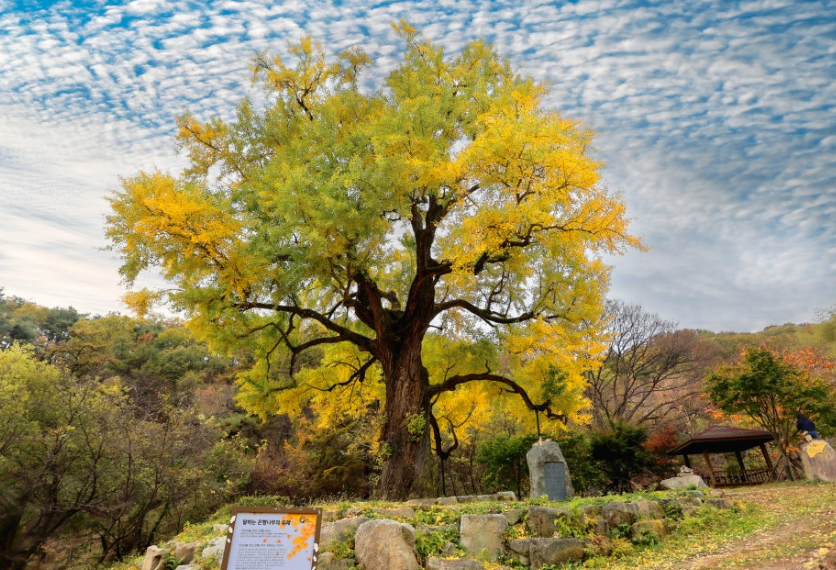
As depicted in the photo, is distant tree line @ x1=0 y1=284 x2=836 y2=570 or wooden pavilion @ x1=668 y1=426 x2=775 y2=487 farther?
wooden pavilion @ x1=668 y1=426 x2=775 y2=487

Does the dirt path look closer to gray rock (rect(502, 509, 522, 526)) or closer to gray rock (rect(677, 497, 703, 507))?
gray rock (rect(677, 497, 703, 507))

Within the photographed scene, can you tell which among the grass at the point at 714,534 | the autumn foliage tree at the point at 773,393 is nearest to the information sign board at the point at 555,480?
the grass at the point at 714,534

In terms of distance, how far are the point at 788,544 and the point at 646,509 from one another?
2197 millimetres

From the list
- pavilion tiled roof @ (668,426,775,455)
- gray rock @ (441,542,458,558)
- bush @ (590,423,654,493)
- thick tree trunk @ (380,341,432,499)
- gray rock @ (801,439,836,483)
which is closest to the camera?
gray rock @ (441,542,458,558)

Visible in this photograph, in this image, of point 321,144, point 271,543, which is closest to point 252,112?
point 321,144

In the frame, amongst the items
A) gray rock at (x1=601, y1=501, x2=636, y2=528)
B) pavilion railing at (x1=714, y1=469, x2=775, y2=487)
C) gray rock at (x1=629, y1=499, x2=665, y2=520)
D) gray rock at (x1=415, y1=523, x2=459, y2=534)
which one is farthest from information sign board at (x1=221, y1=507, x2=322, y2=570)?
pavilion railing at (x1=714, y1=469, x2=775, y2=487)

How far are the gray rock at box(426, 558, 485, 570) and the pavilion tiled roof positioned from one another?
36.5ft

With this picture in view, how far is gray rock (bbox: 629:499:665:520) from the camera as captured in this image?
26.0 ft

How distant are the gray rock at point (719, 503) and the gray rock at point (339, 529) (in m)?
6.07

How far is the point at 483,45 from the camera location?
1356cm

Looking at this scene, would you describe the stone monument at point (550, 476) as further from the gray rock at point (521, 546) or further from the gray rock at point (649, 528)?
the gray rock at point (521, 546)

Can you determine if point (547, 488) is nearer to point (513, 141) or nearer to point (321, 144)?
point (513, 141)

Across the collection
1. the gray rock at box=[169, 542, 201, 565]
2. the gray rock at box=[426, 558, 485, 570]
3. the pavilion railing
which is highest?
A: the pavilion railing

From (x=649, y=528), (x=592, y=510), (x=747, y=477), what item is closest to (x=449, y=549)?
(x=592, y=510)
